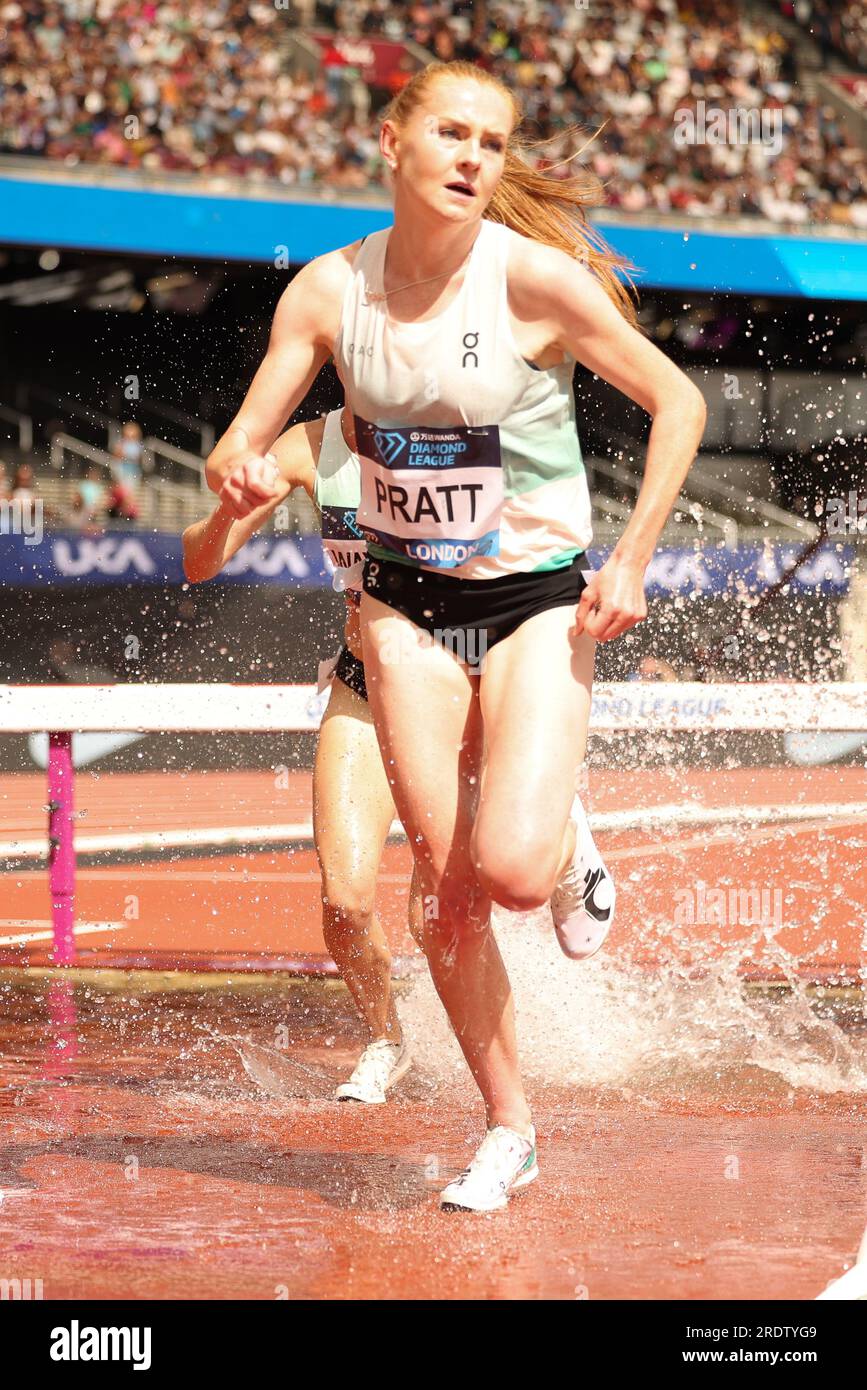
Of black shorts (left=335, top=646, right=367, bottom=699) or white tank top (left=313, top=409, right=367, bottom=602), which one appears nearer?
white tank top (left=313, top=409, right=367, bottom=602)

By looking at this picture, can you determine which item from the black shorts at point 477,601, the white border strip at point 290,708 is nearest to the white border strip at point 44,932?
the white border strip at point 290,708

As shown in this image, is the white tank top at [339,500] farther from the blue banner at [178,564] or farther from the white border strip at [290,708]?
the blue banner at [178,564]

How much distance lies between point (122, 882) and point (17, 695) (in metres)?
2.71

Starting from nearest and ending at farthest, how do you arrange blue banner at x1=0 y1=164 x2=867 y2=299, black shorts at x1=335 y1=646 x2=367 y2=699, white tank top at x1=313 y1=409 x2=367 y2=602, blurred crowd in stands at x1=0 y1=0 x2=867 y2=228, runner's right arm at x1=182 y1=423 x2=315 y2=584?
runner's right arm at x1=182 y1=423 x2=315 y2=584
white tank top at x1=313 y1=409 x2=367 y2=602
black shorts at x1=335 y1=646 x2=367 y2=699
blue banner at x1=0 y1=164 x2=867 y2=299
blurred crowd in stands at x1=0 y1=0 x2=867 y2=228

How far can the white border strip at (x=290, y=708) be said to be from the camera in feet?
24.3

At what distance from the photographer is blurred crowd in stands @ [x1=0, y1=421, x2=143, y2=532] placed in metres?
18.2

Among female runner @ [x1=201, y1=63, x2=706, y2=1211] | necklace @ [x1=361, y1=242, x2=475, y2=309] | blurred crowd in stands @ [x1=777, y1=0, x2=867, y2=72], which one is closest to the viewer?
female runner @ [x1=201, y1=63, x2=706, y2=1211]

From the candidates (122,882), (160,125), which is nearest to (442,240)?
(122,882)

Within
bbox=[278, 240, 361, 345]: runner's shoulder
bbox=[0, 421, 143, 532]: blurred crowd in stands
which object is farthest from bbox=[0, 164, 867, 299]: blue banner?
bbox=[278, 240, 361, 345]: runner's shoulder

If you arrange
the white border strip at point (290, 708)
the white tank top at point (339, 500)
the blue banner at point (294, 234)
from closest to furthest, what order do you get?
the white tank top at point (339, 500) < the white border strip at point (290, 708) < the blue banner at point (294, 234)

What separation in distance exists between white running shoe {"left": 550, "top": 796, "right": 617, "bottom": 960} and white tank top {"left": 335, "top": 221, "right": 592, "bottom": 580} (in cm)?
105

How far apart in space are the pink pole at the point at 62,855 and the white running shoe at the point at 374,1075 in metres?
2.45

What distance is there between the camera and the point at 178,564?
60.2 ft

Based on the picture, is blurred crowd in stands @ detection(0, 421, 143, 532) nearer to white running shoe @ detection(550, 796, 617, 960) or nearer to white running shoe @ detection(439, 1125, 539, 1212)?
white running shoe @ detection(550, 796, 617, 960)
